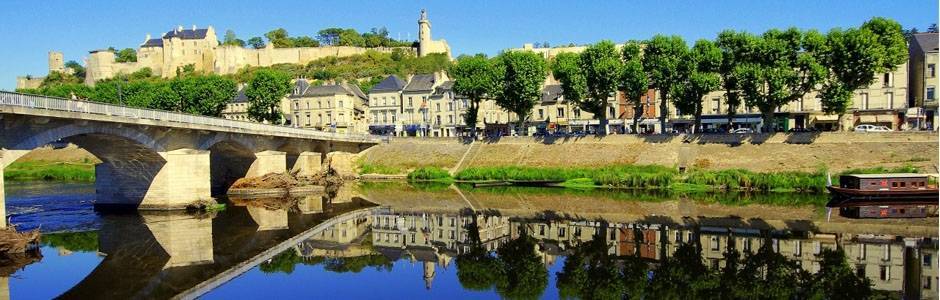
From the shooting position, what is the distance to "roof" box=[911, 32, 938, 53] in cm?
6168

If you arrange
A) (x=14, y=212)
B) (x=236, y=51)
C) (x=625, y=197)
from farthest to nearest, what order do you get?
(x=236, y=51) < (x=625, y=197) < (x=14, y=212)

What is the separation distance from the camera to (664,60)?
6159cm

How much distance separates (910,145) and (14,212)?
5881 centimetres

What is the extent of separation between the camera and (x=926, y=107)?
61.3 m

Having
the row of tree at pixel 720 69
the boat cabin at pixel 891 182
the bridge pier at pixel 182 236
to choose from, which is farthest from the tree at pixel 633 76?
the bridge pier at pixel 182 236

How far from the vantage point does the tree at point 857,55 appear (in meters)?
53.1

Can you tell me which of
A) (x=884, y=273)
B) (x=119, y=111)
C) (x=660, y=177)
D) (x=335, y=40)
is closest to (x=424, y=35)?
(x=335, y=40)

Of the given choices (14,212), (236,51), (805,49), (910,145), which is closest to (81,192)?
(14,212)

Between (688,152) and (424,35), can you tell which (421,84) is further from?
(424,35)

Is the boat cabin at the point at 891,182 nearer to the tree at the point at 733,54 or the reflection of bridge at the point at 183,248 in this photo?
the tree at the point at 733,54

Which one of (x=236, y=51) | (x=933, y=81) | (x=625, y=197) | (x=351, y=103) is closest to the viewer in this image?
(x=625, y=197)

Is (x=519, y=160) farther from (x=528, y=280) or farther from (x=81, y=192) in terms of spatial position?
(x=528, y=280)

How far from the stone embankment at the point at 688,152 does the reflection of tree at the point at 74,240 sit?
34965mm

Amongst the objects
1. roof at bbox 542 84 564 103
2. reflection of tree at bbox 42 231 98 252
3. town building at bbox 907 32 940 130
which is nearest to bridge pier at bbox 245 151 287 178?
reflection of tree at bbox 42 231 98 252
